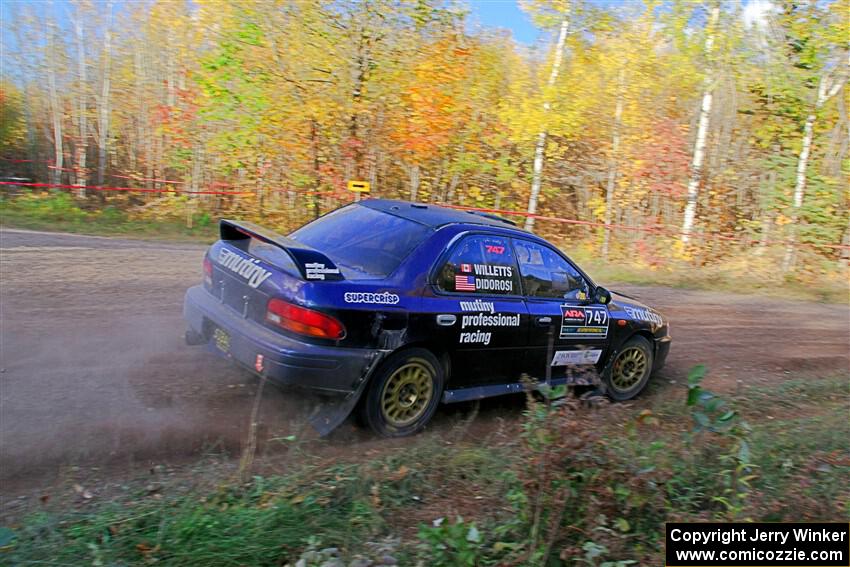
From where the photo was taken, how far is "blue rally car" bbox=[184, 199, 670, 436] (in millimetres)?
4434

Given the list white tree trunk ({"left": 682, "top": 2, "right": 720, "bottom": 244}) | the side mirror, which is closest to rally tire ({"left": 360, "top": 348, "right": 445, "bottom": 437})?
the side mirror

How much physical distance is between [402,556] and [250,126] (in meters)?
14.4

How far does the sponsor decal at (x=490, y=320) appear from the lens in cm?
507

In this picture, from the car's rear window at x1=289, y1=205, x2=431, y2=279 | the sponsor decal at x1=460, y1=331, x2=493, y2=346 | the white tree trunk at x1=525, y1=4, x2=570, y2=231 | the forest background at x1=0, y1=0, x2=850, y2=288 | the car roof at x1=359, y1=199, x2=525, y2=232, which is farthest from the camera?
the white tree trunk at x1=525, y1=4, x2=570, y2=231

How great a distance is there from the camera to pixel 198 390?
5.21m

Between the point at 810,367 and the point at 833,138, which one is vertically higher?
the point at 833,138

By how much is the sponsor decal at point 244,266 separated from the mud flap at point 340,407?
966mm

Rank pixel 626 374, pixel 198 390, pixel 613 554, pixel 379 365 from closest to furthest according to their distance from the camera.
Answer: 1. pixel 613 554
2. pixel 379 365
3. pixel 198 390
4. pixel 626 374

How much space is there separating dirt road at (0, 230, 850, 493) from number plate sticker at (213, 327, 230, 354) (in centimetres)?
48

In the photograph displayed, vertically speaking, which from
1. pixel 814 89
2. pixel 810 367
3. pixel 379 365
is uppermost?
pixel 814 89

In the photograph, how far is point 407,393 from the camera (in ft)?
16.0

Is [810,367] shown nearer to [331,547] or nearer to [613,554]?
[613,554]

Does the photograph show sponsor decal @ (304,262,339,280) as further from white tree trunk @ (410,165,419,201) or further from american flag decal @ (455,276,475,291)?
white tree trunk @ (410,165,419,201)

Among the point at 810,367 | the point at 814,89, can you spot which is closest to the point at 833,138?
the point at 814,89
